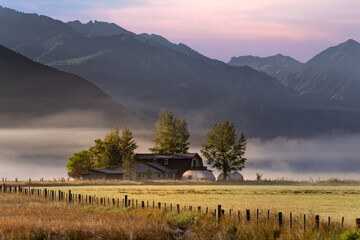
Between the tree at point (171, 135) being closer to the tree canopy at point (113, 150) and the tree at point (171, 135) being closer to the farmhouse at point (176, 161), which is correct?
the farmhouse at point (176, 161)

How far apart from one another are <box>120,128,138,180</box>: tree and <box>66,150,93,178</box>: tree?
495 inches

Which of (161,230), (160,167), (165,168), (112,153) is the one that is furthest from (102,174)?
(161,230)

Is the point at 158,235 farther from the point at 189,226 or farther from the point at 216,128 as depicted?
the point at 216,128

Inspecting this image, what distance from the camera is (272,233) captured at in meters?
29.4

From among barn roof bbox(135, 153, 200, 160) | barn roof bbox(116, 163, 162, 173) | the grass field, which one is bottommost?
the grass field

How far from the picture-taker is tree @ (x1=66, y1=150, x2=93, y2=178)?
161500mm

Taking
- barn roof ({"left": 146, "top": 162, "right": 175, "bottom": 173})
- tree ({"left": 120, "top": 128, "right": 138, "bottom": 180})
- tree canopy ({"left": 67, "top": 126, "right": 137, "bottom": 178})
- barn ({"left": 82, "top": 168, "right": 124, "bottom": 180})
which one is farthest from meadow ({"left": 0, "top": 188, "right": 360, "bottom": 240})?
barn roof ({"left": 146, "top": 162, "right": 175, "bottom": 173})

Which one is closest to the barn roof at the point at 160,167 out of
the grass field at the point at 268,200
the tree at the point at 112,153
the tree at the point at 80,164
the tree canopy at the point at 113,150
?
the tree canopy at the point at 113,150

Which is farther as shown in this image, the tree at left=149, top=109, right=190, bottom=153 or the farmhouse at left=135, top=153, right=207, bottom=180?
the tree at left=149, top=109, right=190, bottom=153

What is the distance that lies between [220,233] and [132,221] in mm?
5228

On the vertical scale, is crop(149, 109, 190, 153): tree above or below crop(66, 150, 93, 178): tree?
above

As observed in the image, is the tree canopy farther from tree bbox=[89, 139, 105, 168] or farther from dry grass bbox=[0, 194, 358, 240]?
dry grass bbox=[0, 194, 358, 240]

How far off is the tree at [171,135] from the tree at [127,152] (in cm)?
1765

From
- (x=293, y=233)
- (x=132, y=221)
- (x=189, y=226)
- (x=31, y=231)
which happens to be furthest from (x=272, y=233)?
(x=31, y=231)
